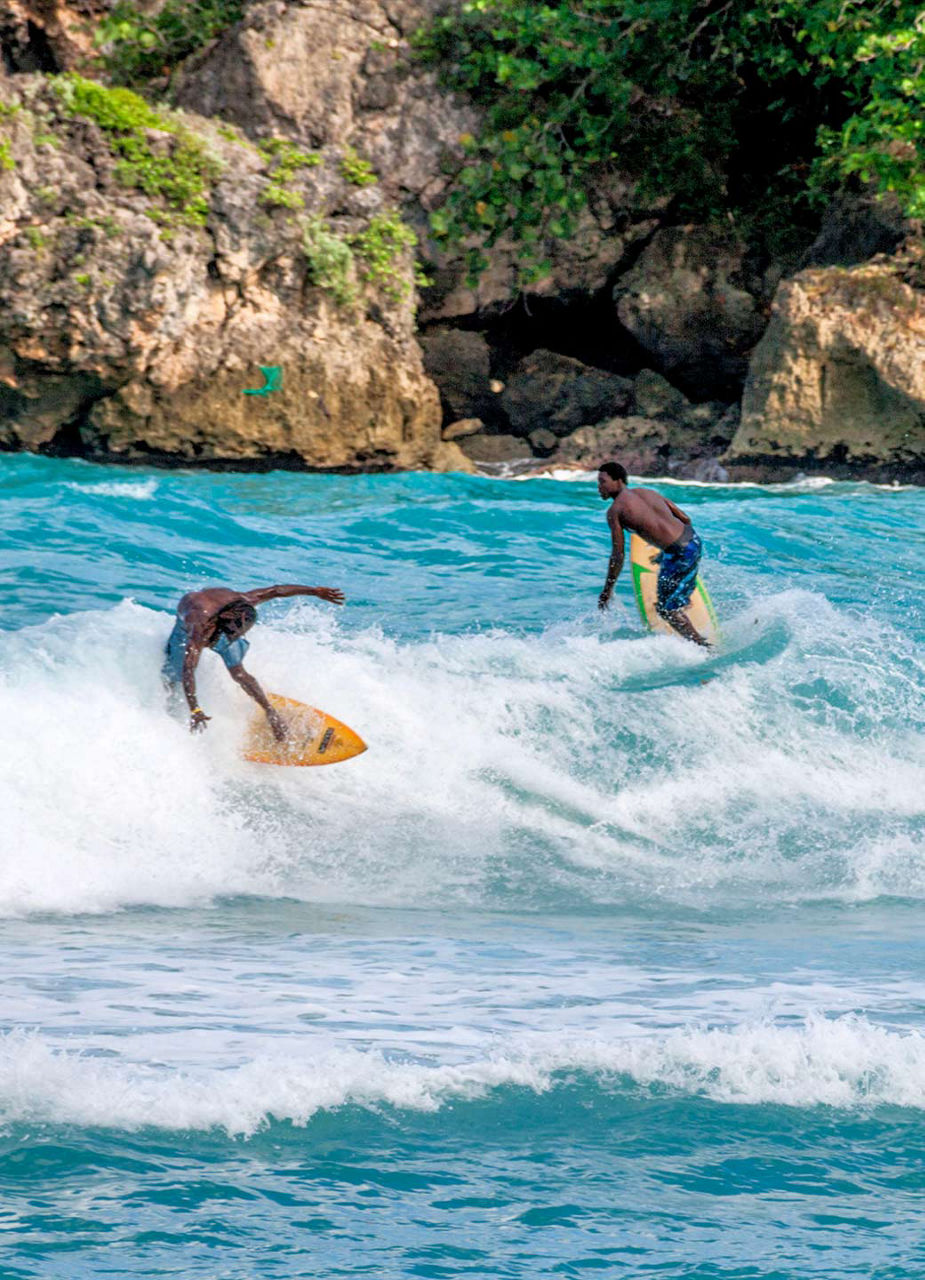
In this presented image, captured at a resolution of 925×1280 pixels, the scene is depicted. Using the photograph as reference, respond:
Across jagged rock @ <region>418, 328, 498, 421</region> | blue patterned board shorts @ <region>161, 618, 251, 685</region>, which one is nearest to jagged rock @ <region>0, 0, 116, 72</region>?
jagged rock @ <region>418, 328, 498, 421</region>

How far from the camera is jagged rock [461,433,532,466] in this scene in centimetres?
1798

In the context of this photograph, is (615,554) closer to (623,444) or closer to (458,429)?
(623,444)

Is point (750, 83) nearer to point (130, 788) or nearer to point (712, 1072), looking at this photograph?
point (130, 788)

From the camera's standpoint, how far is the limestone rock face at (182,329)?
1485cm

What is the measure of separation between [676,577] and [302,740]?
3.25m

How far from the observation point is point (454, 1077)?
353 centimetres

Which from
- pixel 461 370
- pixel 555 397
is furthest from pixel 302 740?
pixel 555 397

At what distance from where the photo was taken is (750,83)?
18.5 meters

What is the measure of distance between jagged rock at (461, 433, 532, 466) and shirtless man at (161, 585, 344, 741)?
11196 millimetres

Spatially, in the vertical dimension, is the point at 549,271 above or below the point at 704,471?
above

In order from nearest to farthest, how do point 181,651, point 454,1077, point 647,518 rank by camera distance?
1. point 454,1077
2. point 181,651
3. point 647,518

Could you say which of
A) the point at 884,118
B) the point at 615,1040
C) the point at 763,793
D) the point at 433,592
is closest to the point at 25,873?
the point at 615,1040

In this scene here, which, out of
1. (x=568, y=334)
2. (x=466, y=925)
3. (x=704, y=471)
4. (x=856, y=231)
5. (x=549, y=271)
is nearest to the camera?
(x=466, y=925)

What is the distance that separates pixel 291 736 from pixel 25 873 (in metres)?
1.68
